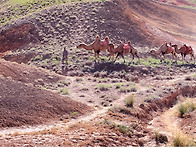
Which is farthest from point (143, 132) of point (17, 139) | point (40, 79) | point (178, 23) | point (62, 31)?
point (178, 23)

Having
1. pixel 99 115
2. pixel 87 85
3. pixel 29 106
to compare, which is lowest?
pixel 87 85

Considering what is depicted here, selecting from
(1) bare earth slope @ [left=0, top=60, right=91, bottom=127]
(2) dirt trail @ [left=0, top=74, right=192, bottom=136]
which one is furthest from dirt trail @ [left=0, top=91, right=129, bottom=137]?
(1) bare earth slope @ [left=0, top=60, right=91, bottom=127]

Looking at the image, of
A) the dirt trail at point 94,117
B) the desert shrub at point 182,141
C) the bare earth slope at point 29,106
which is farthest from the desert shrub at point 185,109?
the desert shrub at point 182,141

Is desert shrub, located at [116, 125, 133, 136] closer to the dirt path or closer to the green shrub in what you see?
the green shrub

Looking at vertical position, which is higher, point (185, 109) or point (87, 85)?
point (185, 109)

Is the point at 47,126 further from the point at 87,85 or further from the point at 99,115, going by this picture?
the point at 87,85

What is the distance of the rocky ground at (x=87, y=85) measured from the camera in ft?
38.4

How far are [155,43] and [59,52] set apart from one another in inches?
491

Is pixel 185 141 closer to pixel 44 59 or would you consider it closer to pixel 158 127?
pixel 158 127

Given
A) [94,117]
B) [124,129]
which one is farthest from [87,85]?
[124,129]

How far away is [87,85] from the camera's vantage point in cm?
2158

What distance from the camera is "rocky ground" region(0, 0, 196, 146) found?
11703 millimetres

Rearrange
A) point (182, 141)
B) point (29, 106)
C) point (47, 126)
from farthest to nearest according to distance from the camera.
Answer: point (29, 106) → point (47, 126) → point (182, 141)

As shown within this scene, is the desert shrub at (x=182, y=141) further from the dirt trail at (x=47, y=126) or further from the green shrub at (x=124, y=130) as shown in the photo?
the dirt trail at (x=47, y=126)
